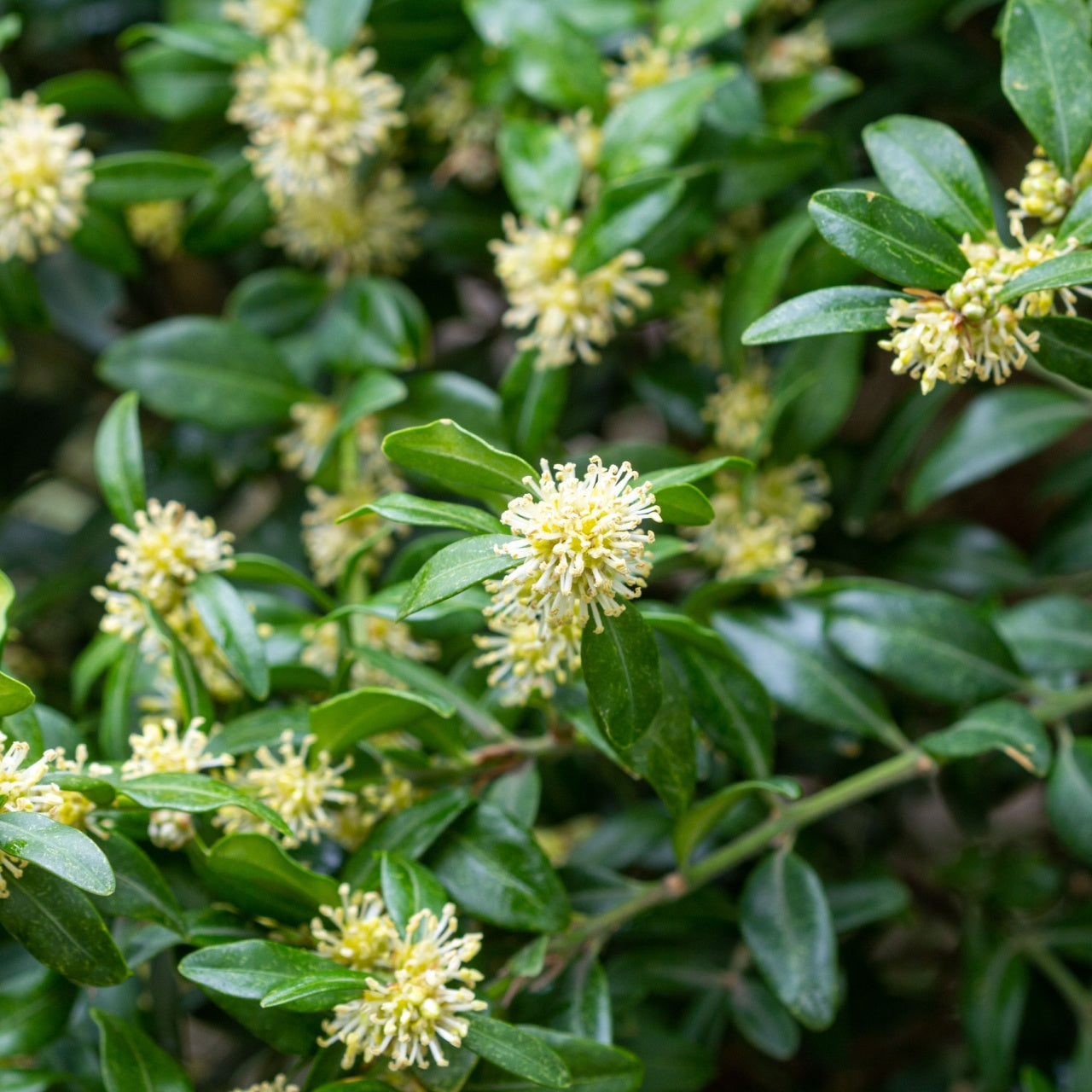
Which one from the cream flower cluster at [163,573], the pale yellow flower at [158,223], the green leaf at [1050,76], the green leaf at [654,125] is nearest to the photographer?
the green leaf at [1050,76]

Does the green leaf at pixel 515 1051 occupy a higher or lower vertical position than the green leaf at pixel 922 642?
lower

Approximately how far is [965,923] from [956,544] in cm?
34

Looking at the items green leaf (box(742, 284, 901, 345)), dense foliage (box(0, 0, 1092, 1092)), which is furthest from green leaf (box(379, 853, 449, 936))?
green leaf (box(742, 284, 901, 345))

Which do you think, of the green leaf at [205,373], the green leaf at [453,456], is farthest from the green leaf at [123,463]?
the green leaf at [453,456]

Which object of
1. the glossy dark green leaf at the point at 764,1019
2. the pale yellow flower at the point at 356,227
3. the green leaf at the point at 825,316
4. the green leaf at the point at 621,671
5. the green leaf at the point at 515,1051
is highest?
the green leaf at the point at 825,316

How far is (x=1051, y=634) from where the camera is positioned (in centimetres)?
90

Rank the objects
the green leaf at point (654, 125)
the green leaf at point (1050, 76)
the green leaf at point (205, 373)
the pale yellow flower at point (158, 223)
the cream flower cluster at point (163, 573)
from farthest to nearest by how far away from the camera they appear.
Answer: the pale yellow flower at point (158, 223) → the green leaf at point (205, 373) → the green leaf at point (654, 125) → the cream flower cluster at point (163, 573) → the green leaf at point (1050, 76)

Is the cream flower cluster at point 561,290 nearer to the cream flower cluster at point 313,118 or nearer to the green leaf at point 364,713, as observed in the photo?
the cream flower cluster at point 313,118

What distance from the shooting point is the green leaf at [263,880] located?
63cm

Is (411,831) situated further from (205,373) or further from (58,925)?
(205,373)

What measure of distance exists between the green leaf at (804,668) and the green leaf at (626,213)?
0.28 m

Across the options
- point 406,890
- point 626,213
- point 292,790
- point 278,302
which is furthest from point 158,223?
point 406,890

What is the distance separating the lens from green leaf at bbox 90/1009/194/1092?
0.65 metres

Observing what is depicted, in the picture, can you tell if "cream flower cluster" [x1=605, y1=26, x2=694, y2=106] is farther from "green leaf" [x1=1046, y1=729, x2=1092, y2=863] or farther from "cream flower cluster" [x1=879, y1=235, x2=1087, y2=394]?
"green leaf" [x1=1046, y1=729, x2=1092, y2=863]
